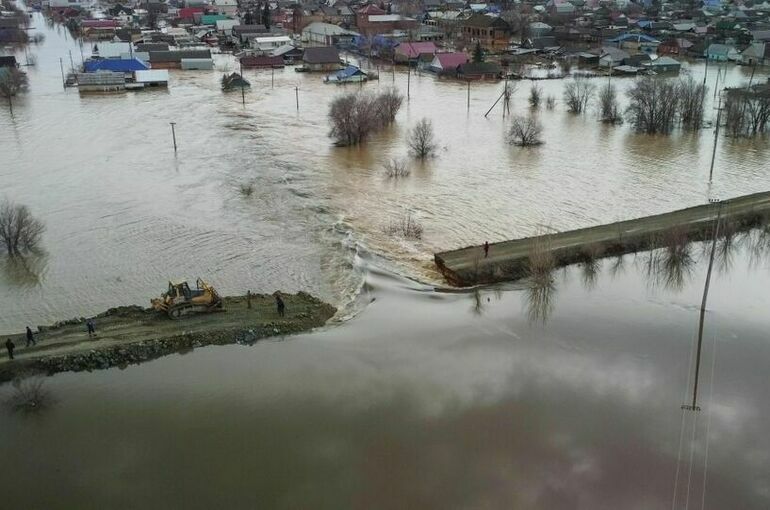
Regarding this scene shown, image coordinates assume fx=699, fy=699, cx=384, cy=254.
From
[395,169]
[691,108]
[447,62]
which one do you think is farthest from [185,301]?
[447,62]

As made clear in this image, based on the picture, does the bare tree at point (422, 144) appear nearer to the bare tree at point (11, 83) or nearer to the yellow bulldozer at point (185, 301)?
the yellow bulldozer at point (185, 301)

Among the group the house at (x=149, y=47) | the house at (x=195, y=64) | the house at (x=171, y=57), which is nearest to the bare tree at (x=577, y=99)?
the house at (x=195, y=64)

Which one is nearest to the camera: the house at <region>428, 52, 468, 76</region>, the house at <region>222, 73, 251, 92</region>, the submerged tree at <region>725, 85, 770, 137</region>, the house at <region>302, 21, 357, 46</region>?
the submerged tree at <region>725, 85, 770, 137</region>

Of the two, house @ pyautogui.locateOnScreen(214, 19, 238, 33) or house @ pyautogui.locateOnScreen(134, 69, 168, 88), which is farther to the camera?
house @ pyautogui.locateOnScreen(214, 19, 238, 33)

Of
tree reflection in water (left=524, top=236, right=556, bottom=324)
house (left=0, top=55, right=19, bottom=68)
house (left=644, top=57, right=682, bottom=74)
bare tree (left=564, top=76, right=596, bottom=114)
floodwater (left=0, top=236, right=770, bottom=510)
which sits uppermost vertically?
house (left=0, top=55, right=19, bottom=68)

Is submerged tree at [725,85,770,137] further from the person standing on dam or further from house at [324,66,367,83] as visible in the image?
the person standing on dam

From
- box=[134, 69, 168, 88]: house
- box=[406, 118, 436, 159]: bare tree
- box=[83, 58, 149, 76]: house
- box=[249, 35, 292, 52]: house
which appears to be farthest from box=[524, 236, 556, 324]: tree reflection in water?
box=[249, 35, 292, 52]: house

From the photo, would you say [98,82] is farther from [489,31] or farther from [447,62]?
[489,31]
